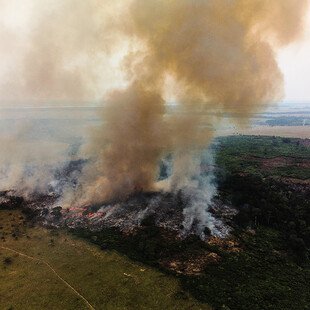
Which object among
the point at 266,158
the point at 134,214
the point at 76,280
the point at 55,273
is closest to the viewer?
the point at 76,280

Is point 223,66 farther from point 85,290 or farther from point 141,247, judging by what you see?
point 85,290

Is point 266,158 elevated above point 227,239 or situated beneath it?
elevated above

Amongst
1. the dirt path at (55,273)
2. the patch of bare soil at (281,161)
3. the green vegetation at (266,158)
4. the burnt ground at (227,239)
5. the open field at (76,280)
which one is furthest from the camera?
the patch of bare soil at (281,161)

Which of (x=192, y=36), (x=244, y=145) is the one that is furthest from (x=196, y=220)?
(x=244, y=145)

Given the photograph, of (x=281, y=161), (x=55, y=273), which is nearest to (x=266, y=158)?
(x=281, y=161)

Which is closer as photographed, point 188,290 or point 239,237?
point 188,290

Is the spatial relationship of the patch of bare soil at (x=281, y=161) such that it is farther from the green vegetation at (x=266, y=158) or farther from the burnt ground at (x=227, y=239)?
the burnt ground at (x=227, y=239)

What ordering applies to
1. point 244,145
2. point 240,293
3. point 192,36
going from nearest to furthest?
point 240,293, point 192,36, point 244,145

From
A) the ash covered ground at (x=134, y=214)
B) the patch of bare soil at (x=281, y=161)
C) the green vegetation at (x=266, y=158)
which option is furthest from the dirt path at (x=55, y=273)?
the patch of bare soil at (x=281, y=161)

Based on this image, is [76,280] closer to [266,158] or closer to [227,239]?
[227,239]
